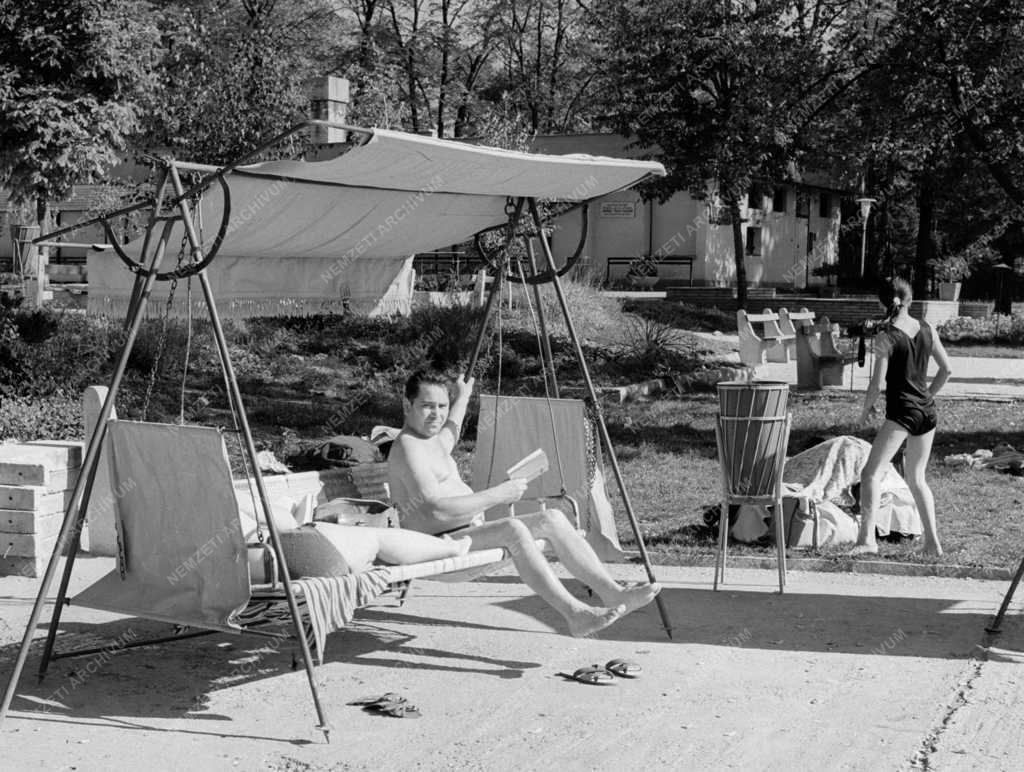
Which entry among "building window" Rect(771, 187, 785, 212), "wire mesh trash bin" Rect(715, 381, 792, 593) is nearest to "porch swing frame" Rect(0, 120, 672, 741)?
"wire mesh trash bin" Rect(715, 381, 792, 593)

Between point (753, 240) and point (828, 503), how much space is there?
34.4 meters

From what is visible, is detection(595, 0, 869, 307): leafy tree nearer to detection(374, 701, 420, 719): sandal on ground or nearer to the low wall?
the low wall

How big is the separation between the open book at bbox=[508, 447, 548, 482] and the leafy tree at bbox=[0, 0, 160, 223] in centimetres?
1288

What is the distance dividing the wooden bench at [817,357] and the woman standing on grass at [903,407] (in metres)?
8.94

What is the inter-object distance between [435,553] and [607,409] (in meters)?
8.87

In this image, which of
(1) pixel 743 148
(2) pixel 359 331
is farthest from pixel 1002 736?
(1) pixel 743 148

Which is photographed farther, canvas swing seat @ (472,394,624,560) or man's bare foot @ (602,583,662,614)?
canvas swing seat @ (472,394,624,560)

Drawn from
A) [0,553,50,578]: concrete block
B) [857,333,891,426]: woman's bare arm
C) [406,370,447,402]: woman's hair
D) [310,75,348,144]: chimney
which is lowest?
[0,553,50,578]: concrete block

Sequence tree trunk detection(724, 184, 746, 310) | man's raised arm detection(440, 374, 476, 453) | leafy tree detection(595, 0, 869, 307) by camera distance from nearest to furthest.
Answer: man's raised arm detection(440, 374, 476, 453)
leafy tree detection(595, 0, 869, 307)
tree trunk detection(724, 184, 746, 310)

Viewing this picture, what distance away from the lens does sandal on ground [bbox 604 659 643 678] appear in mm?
5418

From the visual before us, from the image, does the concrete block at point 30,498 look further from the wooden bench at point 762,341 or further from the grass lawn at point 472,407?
the wooden bench at point 762,341

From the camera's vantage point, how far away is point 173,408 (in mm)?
13188

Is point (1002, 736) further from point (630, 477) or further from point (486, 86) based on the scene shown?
point (486, 86)

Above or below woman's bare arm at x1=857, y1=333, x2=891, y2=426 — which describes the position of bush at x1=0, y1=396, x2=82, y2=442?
below
